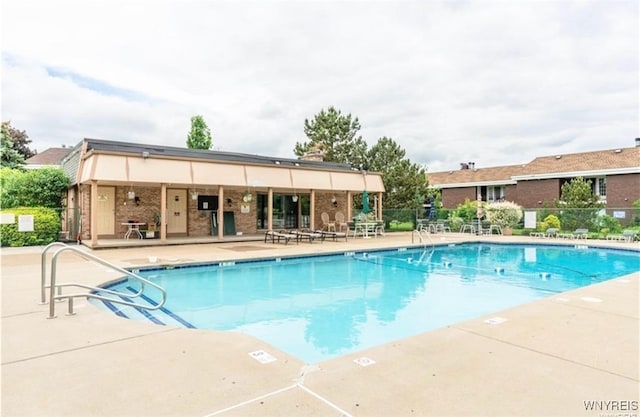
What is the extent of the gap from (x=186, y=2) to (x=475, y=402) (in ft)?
38.4

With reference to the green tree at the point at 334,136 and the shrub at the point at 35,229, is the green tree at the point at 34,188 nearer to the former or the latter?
the shrub at the point at 35,229

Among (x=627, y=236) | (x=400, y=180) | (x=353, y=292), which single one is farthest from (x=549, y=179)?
(x=353, y=292)

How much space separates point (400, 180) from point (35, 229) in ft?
62.7

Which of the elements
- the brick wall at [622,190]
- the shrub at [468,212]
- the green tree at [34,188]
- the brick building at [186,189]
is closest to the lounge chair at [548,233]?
the shrub at [468,212]

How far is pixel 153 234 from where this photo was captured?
15945 millimetres

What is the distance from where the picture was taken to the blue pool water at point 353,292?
609cm

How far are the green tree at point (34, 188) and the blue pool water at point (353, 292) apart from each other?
31.1 feet

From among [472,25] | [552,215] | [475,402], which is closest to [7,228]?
[475,402]

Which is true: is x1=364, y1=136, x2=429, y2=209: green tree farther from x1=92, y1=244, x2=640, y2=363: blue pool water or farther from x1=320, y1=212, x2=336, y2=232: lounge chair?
x1=92, y1=244, x2=640, y2=363: blue pool water

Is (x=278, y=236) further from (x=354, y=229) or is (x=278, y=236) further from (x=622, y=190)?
(x=622, y=190)

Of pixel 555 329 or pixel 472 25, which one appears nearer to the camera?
pixel 555 329

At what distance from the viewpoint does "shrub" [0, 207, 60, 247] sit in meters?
13.6

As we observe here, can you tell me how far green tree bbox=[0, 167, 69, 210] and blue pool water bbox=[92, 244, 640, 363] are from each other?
948 centimetres

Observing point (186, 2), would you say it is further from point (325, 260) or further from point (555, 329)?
point (555, 329)
